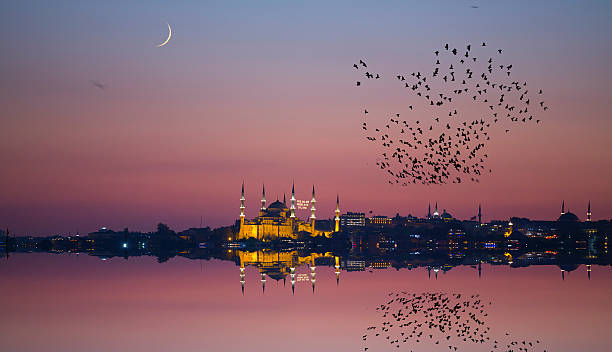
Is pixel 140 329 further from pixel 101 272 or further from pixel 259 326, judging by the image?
pixel 101 272

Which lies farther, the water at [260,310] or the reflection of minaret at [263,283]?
the reflection of minaret at [263,283]

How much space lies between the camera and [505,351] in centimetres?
3031

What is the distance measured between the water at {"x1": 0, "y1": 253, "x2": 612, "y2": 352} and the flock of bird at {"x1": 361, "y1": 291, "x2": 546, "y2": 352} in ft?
0.84

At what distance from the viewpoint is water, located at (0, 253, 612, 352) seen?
3250 cm

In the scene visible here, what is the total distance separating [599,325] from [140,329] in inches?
768

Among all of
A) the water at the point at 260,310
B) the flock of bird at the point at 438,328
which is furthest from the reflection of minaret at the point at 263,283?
the flock of bird at the point at 438,328

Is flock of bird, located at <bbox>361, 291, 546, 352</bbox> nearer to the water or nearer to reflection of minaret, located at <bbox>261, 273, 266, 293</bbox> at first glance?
the water

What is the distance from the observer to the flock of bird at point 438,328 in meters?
31.4

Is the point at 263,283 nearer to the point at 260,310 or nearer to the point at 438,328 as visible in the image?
the point at 260,310

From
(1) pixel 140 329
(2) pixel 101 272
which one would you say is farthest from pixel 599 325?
(2) pixel 101 272

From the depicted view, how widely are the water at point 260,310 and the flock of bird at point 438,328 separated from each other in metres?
0.26

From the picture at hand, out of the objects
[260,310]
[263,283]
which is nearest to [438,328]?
[260,310]

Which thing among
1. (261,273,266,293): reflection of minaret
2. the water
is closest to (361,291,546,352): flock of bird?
the water

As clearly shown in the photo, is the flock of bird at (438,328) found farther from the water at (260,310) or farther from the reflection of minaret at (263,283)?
the reflection of minaret at (263,283)
